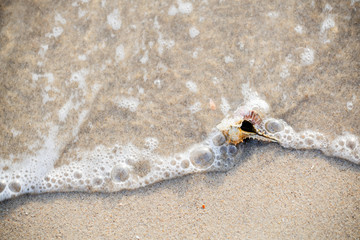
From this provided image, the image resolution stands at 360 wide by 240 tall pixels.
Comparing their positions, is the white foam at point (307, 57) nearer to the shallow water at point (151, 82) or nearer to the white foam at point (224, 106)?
the shallow water at point (151, 82)

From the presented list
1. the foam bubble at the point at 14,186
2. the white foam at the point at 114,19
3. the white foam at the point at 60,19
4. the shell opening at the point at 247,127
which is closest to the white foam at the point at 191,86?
the shell opening at the point at 247,127

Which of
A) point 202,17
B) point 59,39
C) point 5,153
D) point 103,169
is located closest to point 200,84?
point 202,17

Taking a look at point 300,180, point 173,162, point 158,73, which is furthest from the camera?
point 158,73

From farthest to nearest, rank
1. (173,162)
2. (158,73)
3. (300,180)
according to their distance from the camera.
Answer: (158,73) < (173,162) < (300,180)

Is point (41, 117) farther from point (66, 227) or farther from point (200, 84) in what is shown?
point (200, 84)

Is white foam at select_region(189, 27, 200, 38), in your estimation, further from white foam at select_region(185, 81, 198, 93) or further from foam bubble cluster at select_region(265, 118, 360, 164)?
foam bubble cluster at select_region(265, 118, 360, 164)

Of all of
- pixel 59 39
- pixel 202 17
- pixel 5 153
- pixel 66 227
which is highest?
pixel 202 17

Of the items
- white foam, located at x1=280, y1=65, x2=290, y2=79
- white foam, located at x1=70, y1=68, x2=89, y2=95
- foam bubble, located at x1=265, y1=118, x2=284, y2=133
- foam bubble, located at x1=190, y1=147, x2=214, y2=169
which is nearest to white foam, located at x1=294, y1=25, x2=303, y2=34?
white foam, located at x1=280, y1=65, x2=290, y2=79
